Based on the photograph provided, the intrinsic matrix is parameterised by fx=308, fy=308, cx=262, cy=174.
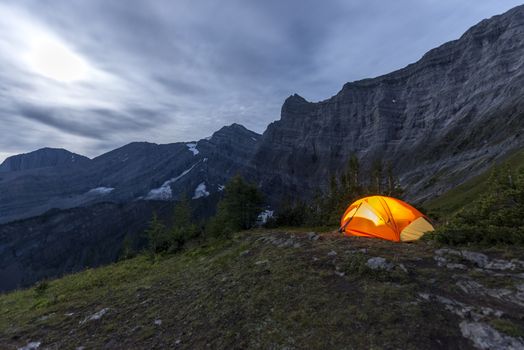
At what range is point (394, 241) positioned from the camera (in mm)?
15086

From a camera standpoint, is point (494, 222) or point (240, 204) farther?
point (240, 204)

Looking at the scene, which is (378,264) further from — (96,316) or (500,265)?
(96,316)

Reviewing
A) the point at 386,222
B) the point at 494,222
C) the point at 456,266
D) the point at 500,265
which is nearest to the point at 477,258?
the point at 500,265

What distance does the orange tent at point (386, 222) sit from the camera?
15641 millimetres

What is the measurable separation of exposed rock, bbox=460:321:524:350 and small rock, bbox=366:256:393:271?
3.27 meters

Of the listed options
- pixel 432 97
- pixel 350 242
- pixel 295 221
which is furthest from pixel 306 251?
pixel 432 97

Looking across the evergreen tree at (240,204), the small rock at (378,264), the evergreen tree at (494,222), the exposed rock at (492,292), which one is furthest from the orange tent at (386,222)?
the evergreen tree at (240,204)

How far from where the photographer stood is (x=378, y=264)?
10336 mm

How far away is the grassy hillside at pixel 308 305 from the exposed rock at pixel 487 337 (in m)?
0.03

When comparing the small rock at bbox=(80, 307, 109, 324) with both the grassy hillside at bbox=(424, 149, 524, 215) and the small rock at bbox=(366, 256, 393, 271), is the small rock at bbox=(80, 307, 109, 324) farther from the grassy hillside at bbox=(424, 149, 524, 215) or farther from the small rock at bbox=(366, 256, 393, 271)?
the grassy hillside at bbox=(424, 149, 524, 215)

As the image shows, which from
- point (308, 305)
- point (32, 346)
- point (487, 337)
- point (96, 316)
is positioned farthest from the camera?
point (96, 316)

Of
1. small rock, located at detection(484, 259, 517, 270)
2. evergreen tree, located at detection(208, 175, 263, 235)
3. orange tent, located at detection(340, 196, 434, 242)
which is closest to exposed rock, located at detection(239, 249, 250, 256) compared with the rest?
orange tent, located at detection(340, 196, 434, 242)

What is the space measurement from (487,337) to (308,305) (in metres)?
4.09

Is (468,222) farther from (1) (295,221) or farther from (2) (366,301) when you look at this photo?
(1) (295,221)
